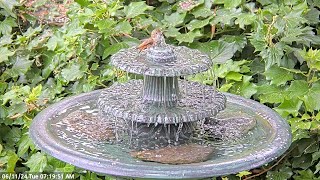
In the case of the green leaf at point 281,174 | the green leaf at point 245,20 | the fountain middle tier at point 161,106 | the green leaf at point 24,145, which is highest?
the fountain middle tier at point 161,106

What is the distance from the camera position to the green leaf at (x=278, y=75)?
275 centimetres

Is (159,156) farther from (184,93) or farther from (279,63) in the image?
(279,63)

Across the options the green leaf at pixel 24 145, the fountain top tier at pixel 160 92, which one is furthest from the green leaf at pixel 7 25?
the fountain top tier at pixel 160 92

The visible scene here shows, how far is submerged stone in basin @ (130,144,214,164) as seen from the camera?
1776 mm

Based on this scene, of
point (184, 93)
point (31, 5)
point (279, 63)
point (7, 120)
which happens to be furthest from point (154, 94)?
point (31, 5)

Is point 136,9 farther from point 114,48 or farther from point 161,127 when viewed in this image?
point 161,127

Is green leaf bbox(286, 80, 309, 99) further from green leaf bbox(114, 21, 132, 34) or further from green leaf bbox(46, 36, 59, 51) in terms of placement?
green leaf bbox(46, 36, 59, 51)

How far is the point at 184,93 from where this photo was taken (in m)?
2.13

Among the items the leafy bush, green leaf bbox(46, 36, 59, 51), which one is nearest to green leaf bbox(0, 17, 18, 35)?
the leafy bush

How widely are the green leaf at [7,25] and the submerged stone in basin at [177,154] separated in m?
1.88

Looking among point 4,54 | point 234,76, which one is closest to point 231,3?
point 234,76

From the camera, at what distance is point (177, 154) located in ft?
6.03

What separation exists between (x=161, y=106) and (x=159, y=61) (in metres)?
0.17

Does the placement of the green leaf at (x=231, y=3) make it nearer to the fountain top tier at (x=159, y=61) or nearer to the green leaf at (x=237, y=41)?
the green leaf at (x=237, y=41)
